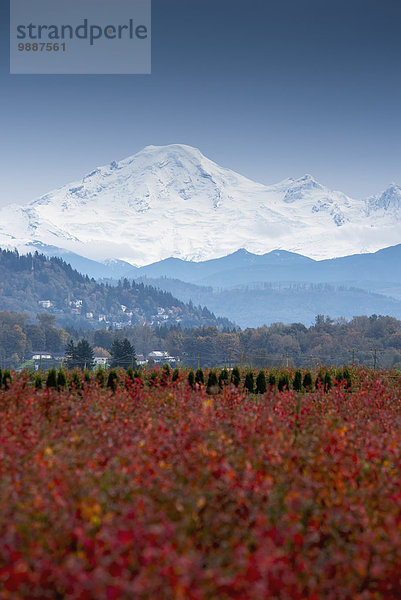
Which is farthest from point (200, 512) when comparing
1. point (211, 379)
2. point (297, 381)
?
point (297, 381)

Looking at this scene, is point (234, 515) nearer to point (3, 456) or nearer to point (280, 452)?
point (280, 452)

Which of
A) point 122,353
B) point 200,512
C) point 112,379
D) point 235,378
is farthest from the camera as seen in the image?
point 122,353

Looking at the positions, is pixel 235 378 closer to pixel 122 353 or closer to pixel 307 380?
pixel 307 380

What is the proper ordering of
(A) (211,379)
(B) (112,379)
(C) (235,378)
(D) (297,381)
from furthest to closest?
(D) (297,381)
(C) (235,378)
(A) (211,379)
(B) (112,379)

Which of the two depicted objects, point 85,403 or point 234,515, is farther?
point 85,403

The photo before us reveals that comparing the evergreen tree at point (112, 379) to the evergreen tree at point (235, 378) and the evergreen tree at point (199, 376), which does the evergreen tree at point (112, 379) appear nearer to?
the evergreen tree at point (199, 376)

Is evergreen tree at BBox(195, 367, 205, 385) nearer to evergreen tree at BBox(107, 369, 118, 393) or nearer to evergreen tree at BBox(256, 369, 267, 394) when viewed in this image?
evergreen tree at BBox(256, 369, 267, 394)

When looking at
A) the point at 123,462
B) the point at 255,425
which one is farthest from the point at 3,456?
the point at 255,425

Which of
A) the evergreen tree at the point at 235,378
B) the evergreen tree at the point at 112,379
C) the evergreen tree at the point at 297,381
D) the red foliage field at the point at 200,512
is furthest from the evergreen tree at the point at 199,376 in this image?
the red foliage field at the point at 200,512
